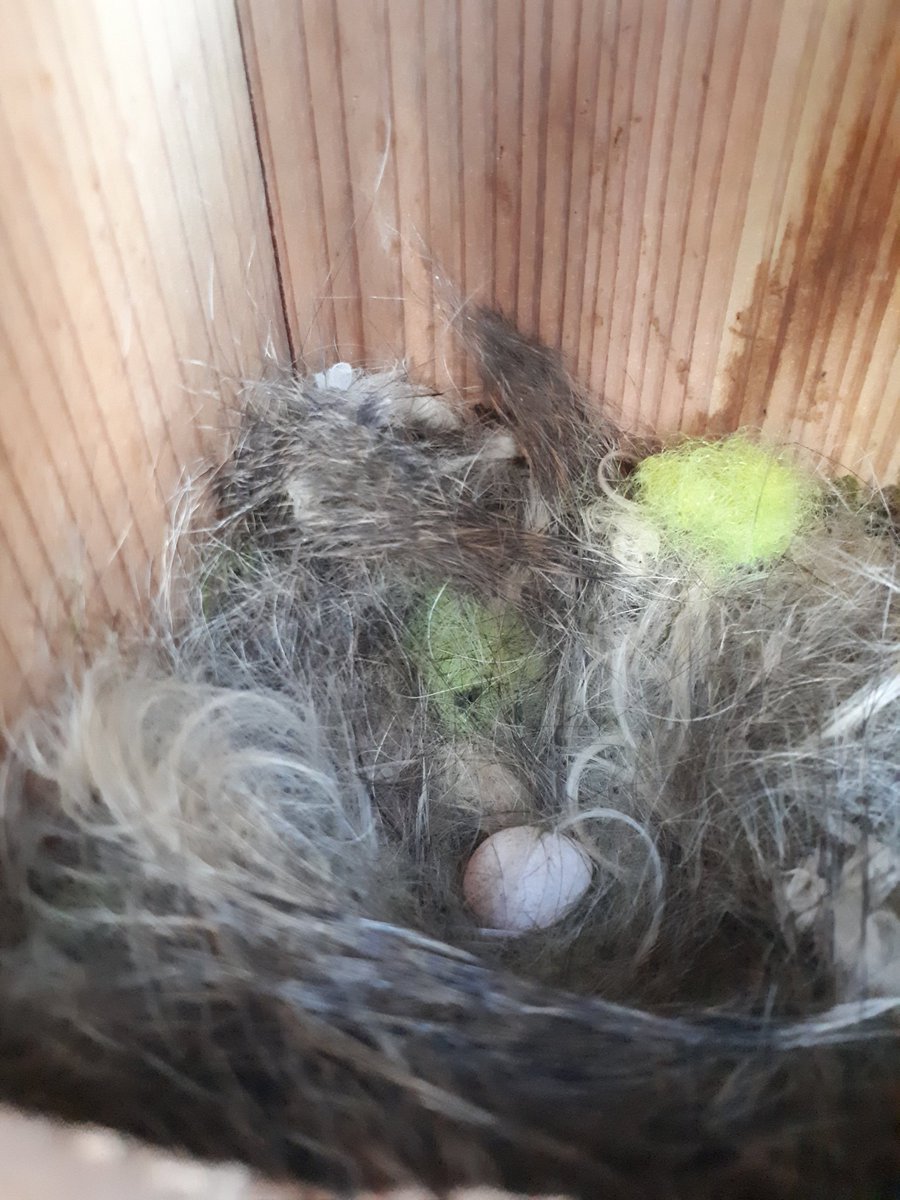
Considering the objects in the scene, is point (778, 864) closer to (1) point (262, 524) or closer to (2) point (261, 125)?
(1) point (262, 524)

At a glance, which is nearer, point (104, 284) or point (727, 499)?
point (104, 284)

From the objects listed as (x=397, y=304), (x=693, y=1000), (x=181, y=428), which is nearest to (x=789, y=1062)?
(x=693, y=1000)

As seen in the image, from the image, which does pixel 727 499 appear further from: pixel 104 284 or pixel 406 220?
pixel 104 284

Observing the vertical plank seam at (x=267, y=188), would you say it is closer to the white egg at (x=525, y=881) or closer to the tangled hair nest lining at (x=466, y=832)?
the tangled hair nest lining at (x=466, y=832)

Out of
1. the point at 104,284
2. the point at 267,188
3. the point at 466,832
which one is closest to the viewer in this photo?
the point at 104,284

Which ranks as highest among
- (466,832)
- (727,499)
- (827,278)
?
(827,278)

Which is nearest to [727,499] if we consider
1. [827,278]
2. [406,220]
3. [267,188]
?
[827,278]

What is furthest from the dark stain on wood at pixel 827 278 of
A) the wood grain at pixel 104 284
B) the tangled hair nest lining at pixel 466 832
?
the wood grain at pixel 104 284
